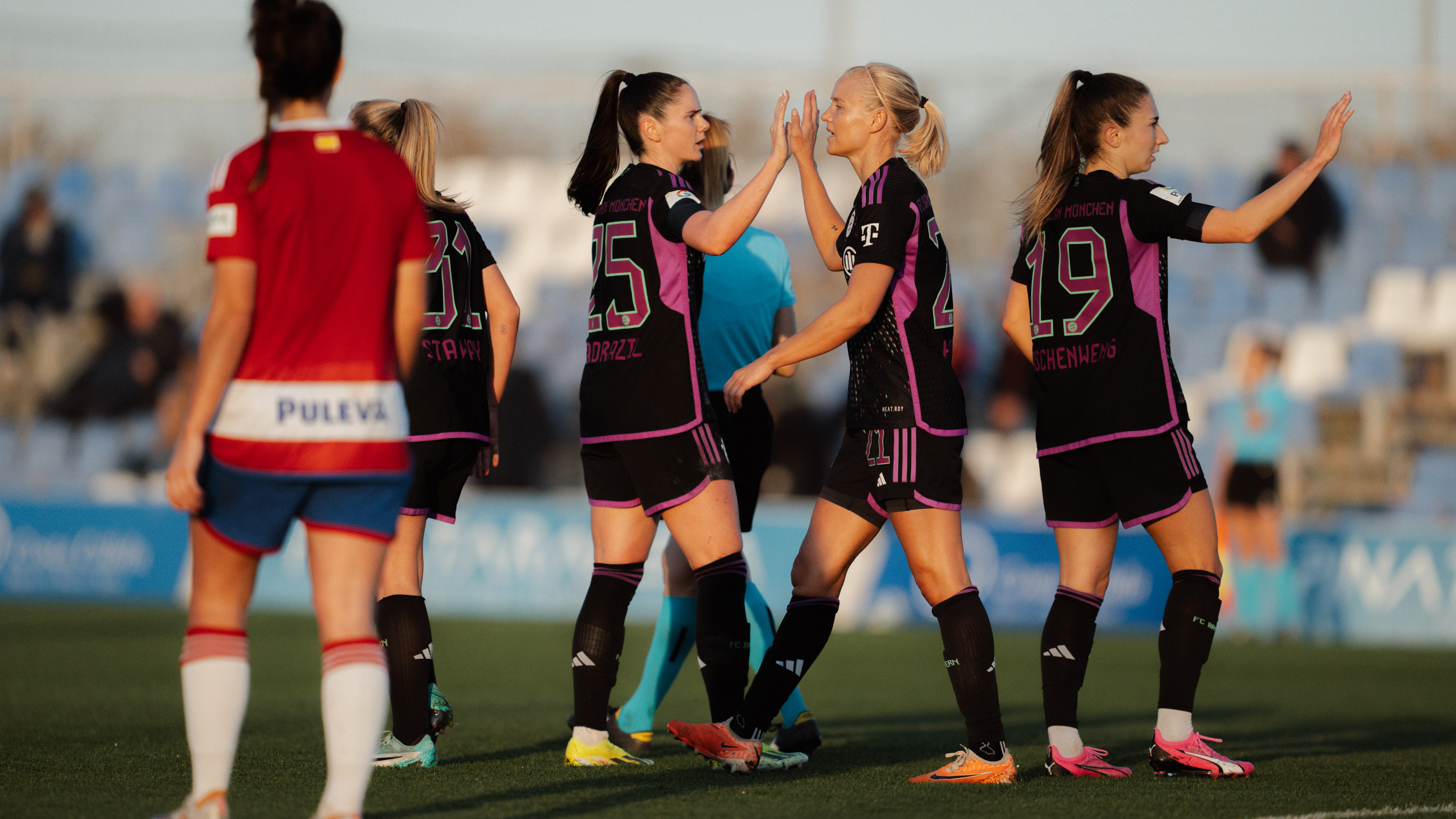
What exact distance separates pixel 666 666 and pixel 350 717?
89.1 inches

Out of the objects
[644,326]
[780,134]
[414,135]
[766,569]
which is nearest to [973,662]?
[644,326]

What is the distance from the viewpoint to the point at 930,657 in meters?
10.0

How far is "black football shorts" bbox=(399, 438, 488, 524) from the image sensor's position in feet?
16.2

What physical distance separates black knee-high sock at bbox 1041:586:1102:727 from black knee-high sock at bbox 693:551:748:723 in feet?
3.34

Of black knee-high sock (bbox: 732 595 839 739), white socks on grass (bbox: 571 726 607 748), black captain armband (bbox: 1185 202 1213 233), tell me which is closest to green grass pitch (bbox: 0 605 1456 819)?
white socks on grass (bbox: 571 726 607 748)

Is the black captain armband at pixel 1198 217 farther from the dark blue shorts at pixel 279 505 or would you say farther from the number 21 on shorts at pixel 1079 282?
the dark blue shorts at pixel 279 505

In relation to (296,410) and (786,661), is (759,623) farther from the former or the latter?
(296,410)

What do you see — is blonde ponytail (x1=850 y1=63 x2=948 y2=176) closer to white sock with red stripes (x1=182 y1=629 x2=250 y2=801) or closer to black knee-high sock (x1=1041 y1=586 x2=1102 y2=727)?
black knee-high sock (x1=1041 y1=586 x2=1102 y2=727)

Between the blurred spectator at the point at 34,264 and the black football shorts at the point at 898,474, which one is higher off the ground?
the blurred spectator at the point at 34,264

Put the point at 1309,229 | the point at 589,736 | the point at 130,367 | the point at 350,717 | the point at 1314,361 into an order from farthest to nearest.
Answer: the point at 130,367, the point at 1309,229, the point at 1314,361, the point at 589,736, the point at 350,717

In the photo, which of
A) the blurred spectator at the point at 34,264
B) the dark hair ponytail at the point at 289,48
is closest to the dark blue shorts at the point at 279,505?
the dark hair ponytail at the point at 289,48

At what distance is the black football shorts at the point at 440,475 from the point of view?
16.2ft

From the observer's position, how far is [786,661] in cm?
472

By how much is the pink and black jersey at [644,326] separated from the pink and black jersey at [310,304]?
54.8 inches
